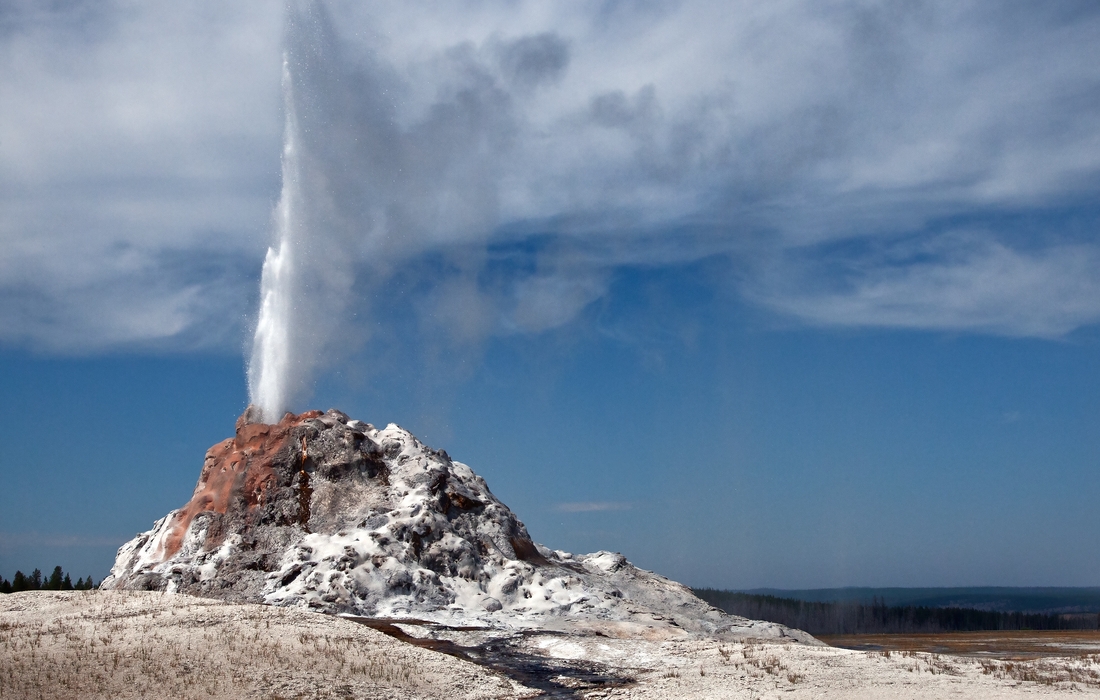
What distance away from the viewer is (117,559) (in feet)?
186

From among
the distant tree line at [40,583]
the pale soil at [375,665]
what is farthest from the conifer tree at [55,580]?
the pale soil at [375,665]

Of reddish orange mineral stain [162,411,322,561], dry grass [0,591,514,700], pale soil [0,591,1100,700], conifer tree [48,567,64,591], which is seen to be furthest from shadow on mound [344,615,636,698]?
conifer tree [48,567,64,591]

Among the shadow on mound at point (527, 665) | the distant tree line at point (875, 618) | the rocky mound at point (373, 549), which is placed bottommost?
the distant tree line at point (875, 618)

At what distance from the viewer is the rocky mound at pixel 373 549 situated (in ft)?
147

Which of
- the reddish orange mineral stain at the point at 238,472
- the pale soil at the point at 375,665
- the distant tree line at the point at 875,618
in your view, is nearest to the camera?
the pale soil at the point at 375,665

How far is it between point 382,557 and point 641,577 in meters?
17.6

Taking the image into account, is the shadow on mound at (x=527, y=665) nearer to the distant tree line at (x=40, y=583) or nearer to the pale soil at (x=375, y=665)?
the pale soil at (x=375, y=665)

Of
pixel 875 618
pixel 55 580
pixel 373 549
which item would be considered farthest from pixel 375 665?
pixel 875 618

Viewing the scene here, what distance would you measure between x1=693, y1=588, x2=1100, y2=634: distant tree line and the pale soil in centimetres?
8602

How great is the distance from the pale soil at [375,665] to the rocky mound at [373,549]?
20.0 feet

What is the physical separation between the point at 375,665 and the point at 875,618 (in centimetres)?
11485

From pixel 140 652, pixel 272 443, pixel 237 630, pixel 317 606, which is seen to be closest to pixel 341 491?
pixel 272 443

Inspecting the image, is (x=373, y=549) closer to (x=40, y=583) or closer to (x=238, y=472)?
(x=238, y=472)

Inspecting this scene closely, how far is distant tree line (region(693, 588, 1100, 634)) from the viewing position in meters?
122
